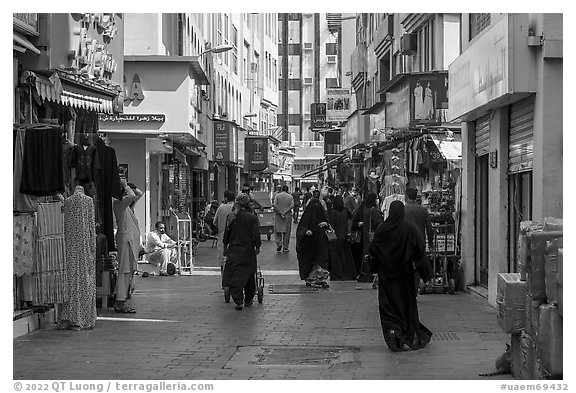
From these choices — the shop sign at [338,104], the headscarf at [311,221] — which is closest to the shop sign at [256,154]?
the shop sign at [338,104]

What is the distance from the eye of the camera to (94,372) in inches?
408

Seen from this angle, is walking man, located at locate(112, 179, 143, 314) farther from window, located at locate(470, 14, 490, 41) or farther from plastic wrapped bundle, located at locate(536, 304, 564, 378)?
plastic wrapped bundle, located at locate(536, 304, 564, 378)

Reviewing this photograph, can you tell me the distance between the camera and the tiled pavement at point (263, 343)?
10.6 meters

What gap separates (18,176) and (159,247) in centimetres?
970

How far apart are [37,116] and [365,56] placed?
1222 inches

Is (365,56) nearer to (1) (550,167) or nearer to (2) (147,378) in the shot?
(1) (550,167)

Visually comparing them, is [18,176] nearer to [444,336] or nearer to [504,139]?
[444,336]

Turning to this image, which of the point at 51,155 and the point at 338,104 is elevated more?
the point at 338,104

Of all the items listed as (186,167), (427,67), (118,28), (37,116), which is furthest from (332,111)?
(37,116)

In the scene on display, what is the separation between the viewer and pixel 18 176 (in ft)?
42.7

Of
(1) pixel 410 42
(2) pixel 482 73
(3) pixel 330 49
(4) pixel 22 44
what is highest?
(3) pixel 330 49

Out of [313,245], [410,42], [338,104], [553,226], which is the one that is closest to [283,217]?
[410,42]

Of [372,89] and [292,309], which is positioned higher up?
[372,89]

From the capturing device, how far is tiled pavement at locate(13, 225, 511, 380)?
416 inches
